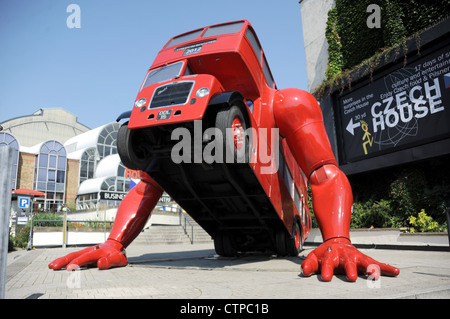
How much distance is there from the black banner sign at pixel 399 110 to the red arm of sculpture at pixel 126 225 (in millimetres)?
8924

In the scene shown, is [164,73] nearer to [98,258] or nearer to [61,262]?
[98,258]

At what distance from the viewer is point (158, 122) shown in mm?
4234

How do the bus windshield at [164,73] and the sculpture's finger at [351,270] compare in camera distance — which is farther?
the bus windshield at [164,73]

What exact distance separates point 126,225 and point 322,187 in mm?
3395

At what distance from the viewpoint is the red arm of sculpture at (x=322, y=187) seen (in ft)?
13.3
